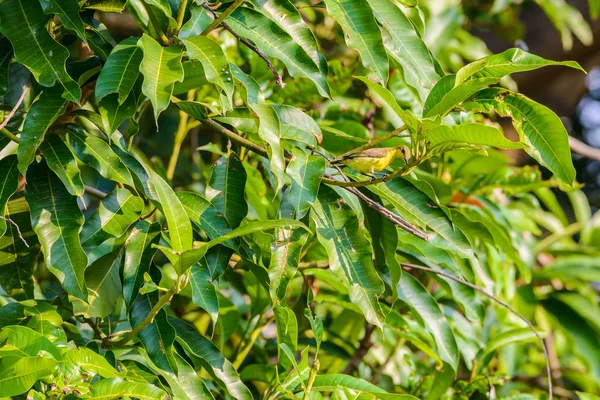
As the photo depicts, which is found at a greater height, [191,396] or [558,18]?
[558,18]

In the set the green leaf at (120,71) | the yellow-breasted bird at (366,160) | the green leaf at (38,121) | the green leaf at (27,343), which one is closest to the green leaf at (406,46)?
the yellow-breasted bird at (366,160)

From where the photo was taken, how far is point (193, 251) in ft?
2.43

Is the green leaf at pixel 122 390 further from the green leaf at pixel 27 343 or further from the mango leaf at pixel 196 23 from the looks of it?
the mango leaf at pixel 196 23

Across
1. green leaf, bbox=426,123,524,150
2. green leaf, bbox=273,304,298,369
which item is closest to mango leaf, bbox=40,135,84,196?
green leaf, bbox=273,304,298,369

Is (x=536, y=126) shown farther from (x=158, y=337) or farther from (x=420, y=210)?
(x=158, y=337)

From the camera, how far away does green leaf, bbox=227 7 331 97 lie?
0.89 metres

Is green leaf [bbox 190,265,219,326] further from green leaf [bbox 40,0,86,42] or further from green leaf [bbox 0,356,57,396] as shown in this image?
green leaf [bbox 40,0,86,42]

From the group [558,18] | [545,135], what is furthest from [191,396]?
[558,18]

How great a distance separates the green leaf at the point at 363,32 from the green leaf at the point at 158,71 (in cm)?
23

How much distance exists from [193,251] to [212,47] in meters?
0.25

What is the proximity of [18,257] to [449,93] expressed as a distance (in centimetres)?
62

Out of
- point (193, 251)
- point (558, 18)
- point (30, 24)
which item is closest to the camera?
point (193, 251)

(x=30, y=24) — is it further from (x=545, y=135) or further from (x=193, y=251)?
(x=545, y=135)

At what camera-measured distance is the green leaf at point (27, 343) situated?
772 millimetres
